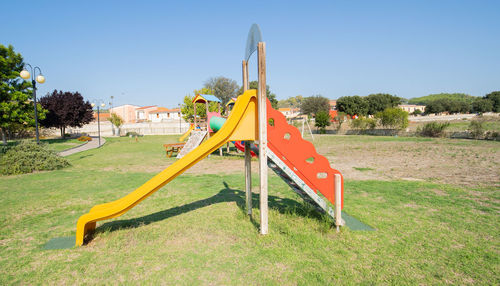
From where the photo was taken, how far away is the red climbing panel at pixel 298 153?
4641 mm

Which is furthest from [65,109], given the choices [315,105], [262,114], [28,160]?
[315,105]

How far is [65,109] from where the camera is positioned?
A: 118 feet

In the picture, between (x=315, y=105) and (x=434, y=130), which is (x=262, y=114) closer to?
(x=434, y=130)

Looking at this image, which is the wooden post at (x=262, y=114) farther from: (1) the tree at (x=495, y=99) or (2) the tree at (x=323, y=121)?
(1) the tree at (x=495, y=99)

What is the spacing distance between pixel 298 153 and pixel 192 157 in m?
1.83

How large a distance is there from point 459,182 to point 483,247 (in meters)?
5.05

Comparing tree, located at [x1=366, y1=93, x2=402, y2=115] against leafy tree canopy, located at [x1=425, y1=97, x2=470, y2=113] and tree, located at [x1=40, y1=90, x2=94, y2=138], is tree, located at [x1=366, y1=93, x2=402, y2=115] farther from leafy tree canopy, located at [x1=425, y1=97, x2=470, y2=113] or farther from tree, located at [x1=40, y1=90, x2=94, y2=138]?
tree, located at [x1=40, y1=90, x2=94, y2=138]

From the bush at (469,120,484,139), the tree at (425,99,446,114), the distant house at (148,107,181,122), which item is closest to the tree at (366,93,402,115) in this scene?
the tree at (425,99,446,114)

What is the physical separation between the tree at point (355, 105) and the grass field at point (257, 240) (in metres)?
70.0

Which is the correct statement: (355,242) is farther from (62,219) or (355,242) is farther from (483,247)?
(62,219)

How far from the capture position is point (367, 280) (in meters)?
3.18

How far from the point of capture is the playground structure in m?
4.27

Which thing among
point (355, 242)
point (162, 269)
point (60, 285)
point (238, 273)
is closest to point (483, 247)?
point (355, 242)

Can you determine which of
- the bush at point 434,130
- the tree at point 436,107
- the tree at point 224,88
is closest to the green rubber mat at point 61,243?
the bush at point 434,130
